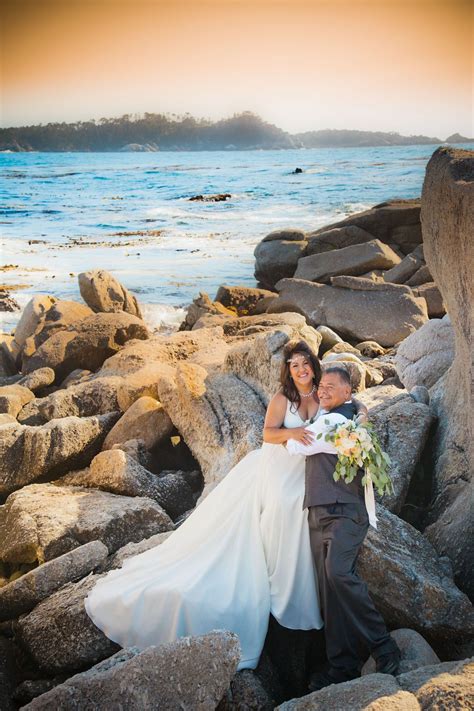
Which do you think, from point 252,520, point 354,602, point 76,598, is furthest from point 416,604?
point 76,598

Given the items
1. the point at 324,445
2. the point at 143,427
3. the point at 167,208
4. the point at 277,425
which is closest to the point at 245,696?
the point at 324,445

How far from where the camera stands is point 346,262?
13.5 m

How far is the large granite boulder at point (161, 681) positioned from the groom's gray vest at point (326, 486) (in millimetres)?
876

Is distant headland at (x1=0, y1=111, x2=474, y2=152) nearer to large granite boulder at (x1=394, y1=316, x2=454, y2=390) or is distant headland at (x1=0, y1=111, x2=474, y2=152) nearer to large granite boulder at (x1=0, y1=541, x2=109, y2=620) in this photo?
large granite boulder at (x1=394, y1=316, x2=454, y2=390)

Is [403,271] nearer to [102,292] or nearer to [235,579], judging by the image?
[102,292]

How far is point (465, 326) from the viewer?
4664 mm

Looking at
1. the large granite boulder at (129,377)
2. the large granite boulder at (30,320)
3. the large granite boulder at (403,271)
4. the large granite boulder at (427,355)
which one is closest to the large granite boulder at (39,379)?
the large granite boulder at (129,377)

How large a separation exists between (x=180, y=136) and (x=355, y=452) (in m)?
11.6

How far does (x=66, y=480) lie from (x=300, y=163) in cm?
1167

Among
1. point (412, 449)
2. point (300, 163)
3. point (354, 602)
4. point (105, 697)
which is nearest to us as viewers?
point (105, 697)

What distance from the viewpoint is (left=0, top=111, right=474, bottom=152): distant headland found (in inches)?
479

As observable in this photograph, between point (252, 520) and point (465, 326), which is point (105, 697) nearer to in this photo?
point (252, 520)

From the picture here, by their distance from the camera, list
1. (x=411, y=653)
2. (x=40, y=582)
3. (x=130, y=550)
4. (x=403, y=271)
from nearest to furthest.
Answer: (x=411, y=653) < (x=40, y=582) < (x=130, y=550) < (x=403, y=271)

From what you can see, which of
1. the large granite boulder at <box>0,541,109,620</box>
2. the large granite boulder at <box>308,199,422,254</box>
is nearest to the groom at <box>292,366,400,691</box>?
the large granite boulder at <box>0,541,109,620</box>
